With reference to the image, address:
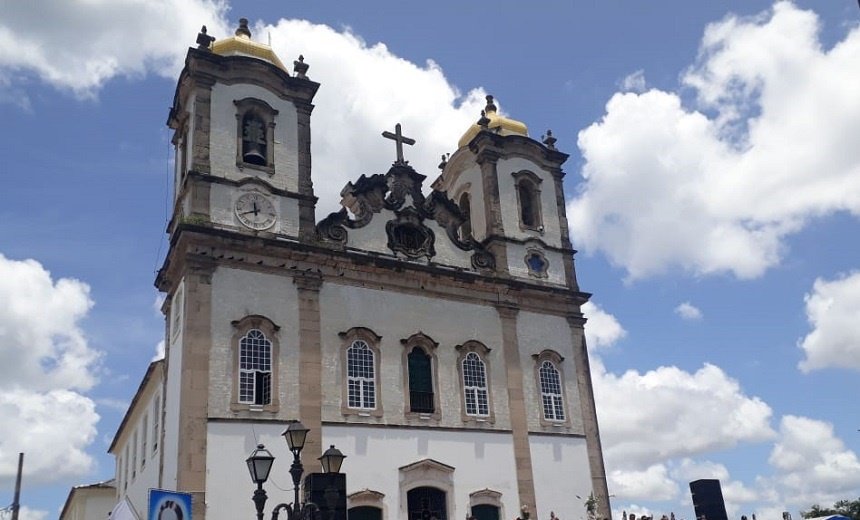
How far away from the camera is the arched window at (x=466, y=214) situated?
92.2ft

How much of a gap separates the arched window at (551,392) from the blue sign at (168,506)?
13685 mm

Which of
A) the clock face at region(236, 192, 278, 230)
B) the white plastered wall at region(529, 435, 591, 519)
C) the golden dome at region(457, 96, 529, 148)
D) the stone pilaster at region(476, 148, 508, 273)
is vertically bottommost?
the white plastered wall at region(529, 435, 591, 519)

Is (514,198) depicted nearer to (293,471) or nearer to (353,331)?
(353,331)

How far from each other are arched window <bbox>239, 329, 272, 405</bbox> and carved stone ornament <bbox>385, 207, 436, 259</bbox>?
529cm

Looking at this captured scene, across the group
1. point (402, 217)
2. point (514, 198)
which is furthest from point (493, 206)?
point (402, 217)

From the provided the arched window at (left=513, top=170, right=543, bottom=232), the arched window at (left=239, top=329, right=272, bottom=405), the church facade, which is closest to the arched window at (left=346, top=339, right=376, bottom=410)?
the church facade

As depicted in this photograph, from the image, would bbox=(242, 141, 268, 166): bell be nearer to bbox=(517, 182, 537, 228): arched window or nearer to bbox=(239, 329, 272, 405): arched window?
bbox=(239, 329, 272, 405): arched window

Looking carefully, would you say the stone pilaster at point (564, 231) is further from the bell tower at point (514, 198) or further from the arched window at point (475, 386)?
the arched window at point (475, 386)

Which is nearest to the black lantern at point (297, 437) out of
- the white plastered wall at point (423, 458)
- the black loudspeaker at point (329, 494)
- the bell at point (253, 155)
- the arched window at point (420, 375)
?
the black loudspeaker at point (329, 494)

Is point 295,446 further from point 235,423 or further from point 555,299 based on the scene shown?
point 555,299

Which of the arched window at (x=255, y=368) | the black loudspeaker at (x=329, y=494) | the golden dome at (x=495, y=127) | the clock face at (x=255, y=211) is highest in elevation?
the golden dome at (x=495, y=127)

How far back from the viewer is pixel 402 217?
25.0 m

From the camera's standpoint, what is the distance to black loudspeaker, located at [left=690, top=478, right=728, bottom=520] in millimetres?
17234

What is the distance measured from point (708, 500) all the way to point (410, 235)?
1148 centimetres
